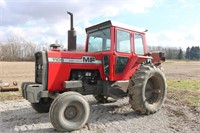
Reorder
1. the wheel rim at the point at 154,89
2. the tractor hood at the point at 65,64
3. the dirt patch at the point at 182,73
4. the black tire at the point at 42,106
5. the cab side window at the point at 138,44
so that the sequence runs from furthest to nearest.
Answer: the dirt patch at the point at 182,73, the cab side window at the point at 138,44, the wheel rim at the point at 154,89, the black tire at the point at 42,106, the tractor hood at the point at 65,64

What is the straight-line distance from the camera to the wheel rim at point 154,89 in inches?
287

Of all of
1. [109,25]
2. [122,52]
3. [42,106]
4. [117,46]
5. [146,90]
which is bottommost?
[42,106]

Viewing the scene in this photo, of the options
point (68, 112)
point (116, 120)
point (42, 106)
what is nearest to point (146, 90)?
point (116, 120)

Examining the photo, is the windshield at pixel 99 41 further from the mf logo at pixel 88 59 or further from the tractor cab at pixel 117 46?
the mf logo at pixel 88 59

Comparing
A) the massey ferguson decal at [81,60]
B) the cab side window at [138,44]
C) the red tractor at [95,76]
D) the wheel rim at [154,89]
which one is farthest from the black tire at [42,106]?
the cab side window at [138,44]

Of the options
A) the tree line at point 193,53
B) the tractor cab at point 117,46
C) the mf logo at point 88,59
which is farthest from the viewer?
the tree line at point 193,53

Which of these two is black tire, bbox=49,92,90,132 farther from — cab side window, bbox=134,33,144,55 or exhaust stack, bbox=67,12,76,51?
cab side window, bbox=134,33,144,55

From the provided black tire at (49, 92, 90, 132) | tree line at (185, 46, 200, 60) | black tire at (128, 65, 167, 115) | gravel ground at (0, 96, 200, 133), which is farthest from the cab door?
tree line at (185, 46, 200, 60)

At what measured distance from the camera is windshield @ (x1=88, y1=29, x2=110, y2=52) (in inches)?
270

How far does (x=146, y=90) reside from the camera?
725 cm

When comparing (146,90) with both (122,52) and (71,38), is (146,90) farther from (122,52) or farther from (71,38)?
(71,38)

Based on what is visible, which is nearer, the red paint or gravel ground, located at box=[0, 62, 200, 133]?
gravel ground, located at box=[0, 62, 200, 133]

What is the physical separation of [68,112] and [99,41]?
8.09 feet

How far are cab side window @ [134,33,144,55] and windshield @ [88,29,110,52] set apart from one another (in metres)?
1.04
